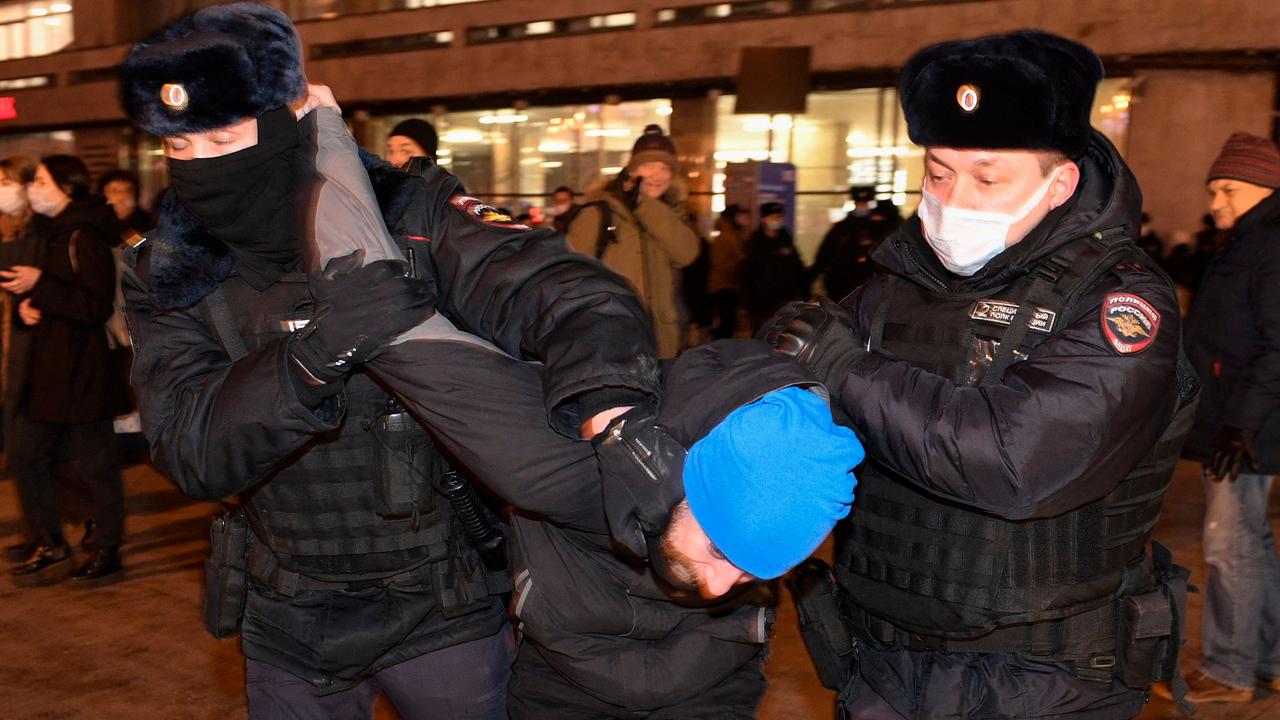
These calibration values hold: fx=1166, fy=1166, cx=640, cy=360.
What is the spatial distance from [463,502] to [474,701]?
16.8 inches

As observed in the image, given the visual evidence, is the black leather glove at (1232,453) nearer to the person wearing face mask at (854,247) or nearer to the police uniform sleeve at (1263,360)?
the police uniform sleeve at (1263,360)

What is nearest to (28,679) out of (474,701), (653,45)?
(474,701)

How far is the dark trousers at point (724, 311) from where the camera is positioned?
11180mm

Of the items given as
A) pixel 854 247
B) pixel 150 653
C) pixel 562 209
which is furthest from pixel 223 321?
pixel 562 209

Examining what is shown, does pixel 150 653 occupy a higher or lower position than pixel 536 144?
lower

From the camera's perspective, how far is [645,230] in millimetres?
6816

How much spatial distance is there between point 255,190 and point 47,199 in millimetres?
4610

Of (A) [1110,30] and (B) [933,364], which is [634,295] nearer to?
(B) [933,364]

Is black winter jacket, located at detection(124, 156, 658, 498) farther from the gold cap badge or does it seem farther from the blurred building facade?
the blurred building facade

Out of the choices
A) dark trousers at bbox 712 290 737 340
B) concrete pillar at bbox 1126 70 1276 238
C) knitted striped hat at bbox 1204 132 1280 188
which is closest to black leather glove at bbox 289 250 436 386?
knitted striped hat at bbox 1204 132 1280 188

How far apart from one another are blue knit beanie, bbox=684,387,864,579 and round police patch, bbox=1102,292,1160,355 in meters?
0.73

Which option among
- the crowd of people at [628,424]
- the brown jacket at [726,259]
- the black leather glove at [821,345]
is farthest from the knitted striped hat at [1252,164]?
the brown jacket at [726,259]

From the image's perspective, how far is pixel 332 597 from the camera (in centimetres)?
246

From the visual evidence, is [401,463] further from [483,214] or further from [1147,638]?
[1147,638]
